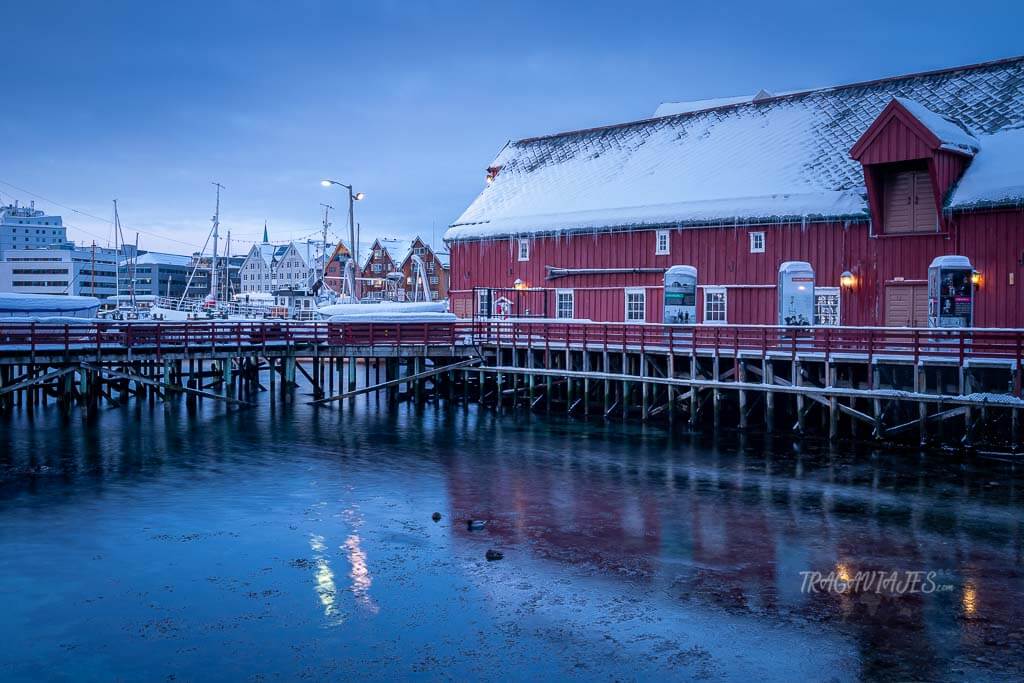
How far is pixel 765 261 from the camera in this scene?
1351 inches

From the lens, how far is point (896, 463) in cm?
2308

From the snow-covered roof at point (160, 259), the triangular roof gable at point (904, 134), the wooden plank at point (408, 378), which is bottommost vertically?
the wooden plank at point (408, 378)

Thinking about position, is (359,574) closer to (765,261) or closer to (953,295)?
(953,295)

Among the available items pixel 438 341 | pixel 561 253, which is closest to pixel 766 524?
pixel 438 341

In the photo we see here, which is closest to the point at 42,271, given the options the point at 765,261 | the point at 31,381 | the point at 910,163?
the point at 31,381

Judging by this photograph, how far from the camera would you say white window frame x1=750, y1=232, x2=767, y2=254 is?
34.3 meters

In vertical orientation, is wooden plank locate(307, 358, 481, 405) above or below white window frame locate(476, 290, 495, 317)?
below

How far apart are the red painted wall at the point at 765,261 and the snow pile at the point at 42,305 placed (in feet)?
71.2

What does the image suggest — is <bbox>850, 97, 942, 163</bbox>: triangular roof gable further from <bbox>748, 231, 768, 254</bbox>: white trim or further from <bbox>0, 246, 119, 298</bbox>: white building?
<bbox>0, 246, 119, 298</bbox>: white building

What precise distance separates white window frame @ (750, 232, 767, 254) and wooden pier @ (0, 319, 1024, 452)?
15.7ft

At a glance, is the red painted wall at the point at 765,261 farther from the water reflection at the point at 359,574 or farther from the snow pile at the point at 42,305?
the water reflection at the point at 359,574

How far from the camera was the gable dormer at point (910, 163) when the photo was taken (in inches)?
1168

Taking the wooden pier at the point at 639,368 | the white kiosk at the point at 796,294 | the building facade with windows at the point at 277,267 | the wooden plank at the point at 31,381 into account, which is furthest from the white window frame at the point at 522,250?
the building facade with windows at the point at 277,267

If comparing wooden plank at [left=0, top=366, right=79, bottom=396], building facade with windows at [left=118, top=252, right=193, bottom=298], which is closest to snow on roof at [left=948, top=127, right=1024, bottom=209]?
wooden plank at [left=0, top=366, right=79, bottom=396]
